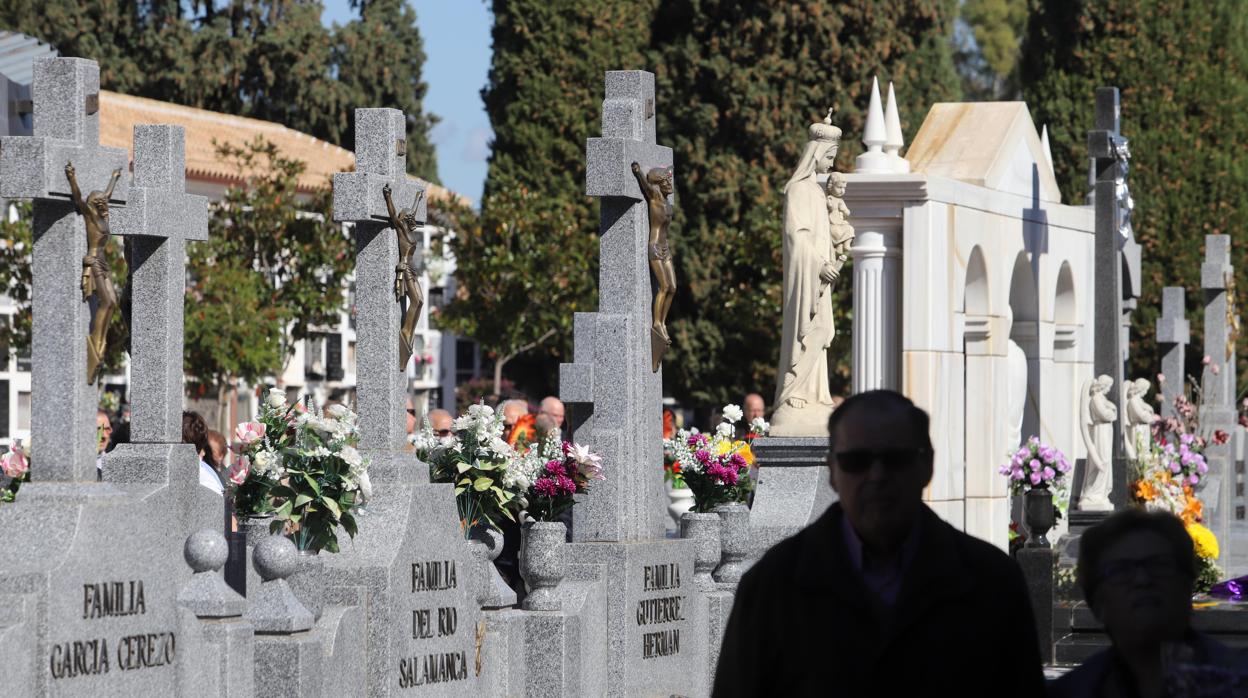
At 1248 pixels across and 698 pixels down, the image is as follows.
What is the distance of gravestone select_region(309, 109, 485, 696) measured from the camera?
31.5ft

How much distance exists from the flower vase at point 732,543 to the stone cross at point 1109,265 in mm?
5138

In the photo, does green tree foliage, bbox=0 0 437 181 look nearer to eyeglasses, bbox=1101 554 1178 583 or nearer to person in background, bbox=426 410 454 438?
person in background, bbox=426 410 454 438

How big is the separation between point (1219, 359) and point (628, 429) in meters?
17.6

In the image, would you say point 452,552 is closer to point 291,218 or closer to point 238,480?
point 238,480

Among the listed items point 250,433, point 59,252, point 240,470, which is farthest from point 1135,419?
point 59,252

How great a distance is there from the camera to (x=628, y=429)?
37.8ft

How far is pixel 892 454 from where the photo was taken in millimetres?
4152

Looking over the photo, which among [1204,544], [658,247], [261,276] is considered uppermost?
[261,276]

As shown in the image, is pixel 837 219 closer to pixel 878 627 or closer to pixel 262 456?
pixel 262 456

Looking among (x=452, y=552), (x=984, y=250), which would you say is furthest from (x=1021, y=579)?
(x=984, y=250)

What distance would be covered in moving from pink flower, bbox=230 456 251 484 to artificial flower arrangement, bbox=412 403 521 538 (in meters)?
0.94

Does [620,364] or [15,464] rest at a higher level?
[620,364]

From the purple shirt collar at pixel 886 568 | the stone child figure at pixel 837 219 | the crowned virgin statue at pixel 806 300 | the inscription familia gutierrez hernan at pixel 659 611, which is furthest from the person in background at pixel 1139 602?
the stone child figure at pixel 837 219

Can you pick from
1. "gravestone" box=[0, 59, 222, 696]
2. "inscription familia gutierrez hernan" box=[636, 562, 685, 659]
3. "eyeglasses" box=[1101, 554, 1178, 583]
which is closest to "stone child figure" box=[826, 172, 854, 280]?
"inscription familia gutierrez hernan" box=[636, 562, 685, 659]
